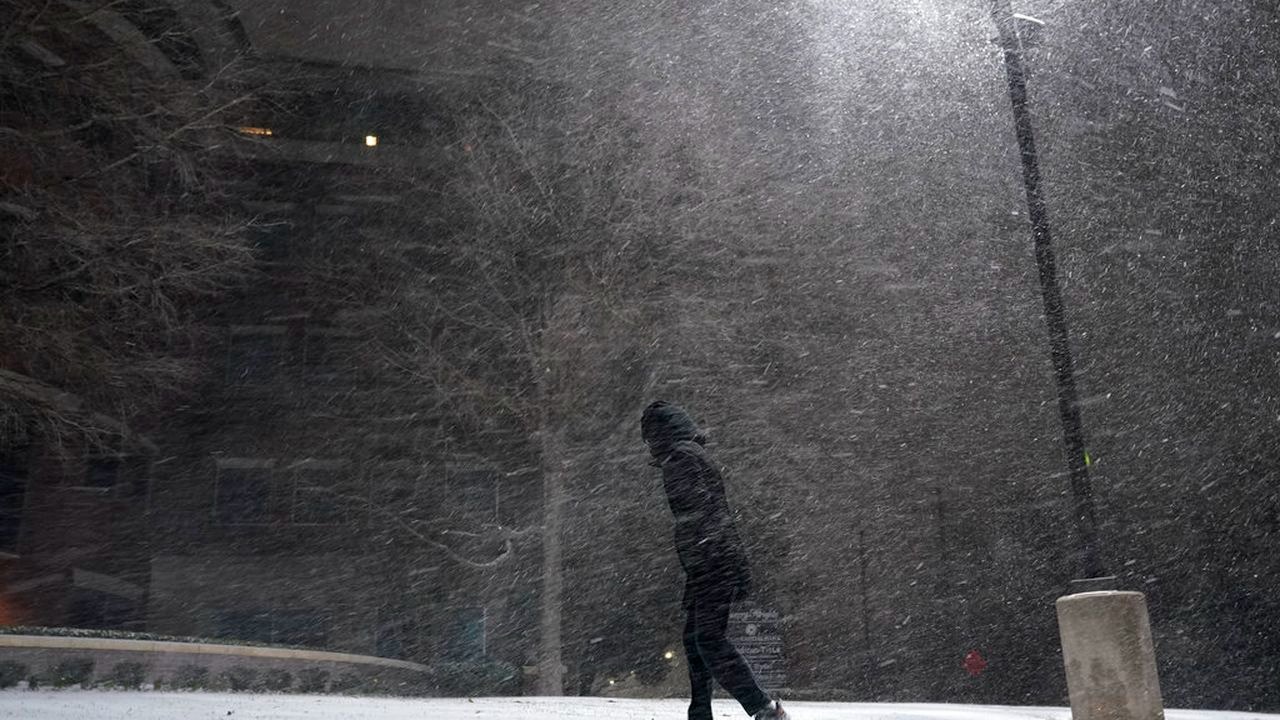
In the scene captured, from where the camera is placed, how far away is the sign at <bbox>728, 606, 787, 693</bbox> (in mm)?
14125

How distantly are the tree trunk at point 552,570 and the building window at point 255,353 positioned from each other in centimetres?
1104

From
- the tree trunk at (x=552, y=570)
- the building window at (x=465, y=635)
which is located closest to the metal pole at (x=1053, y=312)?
the tree trunk at (x=552, y=570)

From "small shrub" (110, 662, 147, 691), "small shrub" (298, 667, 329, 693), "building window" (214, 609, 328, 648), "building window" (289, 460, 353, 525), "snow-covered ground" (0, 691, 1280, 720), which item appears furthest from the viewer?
"building window" (289, 460, 353, 525)

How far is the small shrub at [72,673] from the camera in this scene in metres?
9.17

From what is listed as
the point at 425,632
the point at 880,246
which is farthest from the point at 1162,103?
the point at 425,632

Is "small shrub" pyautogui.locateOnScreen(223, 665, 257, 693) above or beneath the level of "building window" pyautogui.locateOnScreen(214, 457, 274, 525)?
beneath

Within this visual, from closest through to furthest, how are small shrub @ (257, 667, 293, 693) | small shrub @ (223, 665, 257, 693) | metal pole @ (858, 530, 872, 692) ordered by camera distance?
small shrub @ (223, 665, 257, 693) < small shrub @ (257, 667, 293, 693) < metal pole @ (858, 530, 872, 692)

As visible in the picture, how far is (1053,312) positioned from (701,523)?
4.71m

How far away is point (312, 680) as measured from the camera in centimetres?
1197

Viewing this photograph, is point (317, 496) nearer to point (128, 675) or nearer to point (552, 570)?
point (552, 570)

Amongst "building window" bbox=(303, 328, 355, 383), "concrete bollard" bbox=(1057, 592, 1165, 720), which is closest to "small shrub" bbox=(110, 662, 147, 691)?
"concrete bollard" bbox=(1057, 592, 1165, 720)

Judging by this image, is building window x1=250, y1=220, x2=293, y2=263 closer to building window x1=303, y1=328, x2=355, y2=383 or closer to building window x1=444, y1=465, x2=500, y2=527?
building window x1=303, y1=328, x2=355, y2=383

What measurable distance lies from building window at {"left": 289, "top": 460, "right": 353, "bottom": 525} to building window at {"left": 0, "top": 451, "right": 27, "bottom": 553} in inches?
237

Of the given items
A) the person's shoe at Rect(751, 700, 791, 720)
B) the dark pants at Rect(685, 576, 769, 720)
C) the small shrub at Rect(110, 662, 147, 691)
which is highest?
the dark pants at Rect(685, 576, 769, 720)
